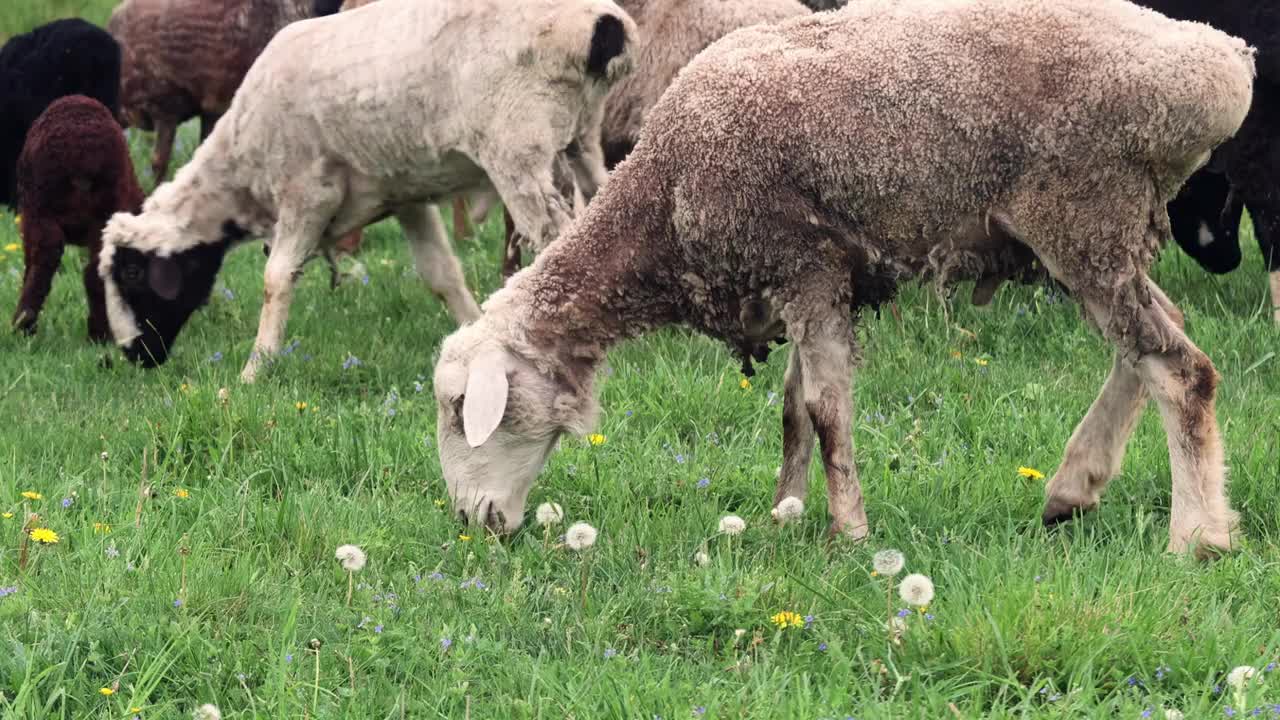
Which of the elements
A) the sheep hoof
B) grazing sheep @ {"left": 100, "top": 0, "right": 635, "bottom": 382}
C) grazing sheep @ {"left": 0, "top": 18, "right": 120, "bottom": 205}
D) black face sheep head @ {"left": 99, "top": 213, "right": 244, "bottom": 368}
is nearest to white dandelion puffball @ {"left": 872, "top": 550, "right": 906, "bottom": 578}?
the sheep hoof

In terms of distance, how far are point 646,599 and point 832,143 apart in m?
1.21

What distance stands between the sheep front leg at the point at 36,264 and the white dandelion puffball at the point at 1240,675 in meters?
5.69

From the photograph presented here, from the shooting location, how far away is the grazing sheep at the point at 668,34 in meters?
6.78

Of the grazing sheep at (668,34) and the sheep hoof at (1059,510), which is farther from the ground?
the grazing sheep at (668,34)

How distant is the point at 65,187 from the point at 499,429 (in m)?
3.72

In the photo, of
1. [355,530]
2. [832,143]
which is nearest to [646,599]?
[355,530]

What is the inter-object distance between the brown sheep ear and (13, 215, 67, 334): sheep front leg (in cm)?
62

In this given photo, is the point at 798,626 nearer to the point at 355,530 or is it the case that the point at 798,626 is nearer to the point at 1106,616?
the point at 1106,616

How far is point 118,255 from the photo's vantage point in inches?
267

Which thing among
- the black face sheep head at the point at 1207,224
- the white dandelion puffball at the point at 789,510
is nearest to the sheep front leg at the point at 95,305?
the white dandelion puffball at the point at 789,510

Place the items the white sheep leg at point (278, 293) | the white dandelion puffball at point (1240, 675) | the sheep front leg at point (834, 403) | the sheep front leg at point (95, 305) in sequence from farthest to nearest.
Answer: the sheep front leg at point (95, 305)
the white sheep leg at point (278, 293)
the sheep front leg at point (834, 403)
the white dandelion puffball at point (1240, 675)

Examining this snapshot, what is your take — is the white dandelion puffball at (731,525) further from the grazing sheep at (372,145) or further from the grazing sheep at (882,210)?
the grazing sheep at (372,145)

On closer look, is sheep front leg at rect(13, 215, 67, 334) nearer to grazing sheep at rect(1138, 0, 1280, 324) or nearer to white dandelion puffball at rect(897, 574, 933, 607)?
grazing sheep at rect(1138, 0, 1280, 324)

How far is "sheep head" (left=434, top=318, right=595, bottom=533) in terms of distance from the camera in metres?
4.22
